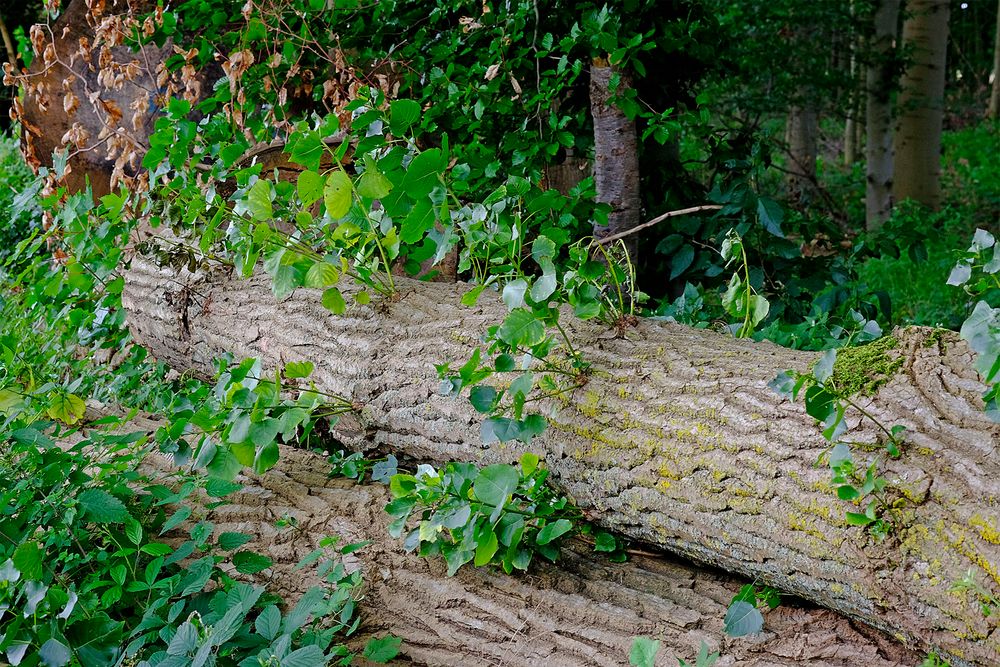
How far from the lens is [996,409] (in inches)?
53.2

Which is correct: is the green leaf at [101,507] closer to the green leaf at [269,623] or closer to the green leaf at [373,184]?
the green leaf at [269,623]

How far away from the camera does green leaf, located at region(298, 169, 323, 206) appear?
2.01 m

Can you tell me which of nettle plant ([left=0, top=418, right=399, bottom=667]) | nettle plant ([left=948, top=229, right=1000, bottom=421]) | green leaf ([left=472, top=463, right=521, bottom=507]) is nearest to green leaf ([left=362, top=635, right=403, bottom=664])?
nettle plant ([left=0, top=418, right=399, bottom=667])

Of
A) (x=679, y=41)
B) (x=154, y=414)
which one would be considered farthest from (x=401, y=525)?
(x=679, y=41)

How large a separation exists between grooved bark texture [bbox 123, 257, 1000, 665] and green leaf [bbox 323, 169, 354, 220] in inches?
19.5

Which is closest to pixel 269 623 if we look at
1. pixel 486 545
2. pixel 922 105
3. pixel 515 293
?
pixel 486 545

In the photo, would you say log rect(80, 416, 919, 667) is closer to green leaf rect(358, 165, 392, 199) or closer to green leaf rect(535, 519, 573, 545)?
green leaf rect(535, 519, 573, 545)

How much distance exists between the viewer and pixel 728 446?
169 cm

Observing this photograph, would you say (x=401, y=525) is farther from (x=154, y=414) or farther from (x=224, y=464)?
(x=154, y=414)

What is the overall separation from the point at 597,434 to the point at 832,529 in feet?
1.82

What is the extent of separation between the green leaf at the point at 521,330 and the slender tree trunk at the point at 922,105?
7228 millimetres

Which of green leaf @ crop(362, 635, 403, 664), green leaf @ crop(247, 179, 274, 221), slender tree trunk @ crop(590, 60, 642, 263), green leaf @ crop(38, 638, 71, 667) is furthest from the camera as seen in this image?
slender tree trunk @ crop(590, 60, 642, 263)

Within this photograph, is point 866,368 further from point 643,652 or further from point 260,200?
point 260,200

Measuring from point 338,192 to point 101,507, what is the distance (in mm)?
913
